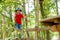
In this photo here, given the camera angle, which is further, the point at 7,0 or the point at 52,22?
the point at 7,0

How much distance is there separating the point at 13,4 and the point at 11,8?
59 centimetres

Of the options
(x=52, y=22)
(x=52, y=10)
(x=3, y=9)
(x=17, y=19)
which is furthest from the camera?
(x=52, y=10)

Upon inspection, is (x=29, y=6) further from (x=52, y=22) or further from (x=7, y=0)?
(x=52, y=22)

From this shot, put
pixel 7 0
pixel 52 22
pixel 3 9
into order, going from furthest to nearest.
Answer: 1. pixel 3 9
2. pixel 7 0
3. pixel 52 22

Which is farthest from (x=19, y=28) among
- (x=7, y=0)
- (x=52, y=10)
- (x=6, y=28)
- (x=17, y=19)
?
(x=52, y=10)

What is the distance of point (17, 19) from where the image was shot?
20.8 ft

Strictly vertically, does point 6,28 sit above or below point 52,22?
below

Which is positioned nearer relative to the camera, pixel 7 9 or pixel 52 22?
pixel 52 22

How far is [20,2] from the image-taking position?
9.52m

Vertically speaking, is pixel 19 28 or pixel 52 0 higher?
pixel 52 0

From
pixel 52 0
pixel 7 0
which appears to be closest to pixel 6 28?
pixel 7 0

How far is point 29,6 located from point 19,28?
4.12m

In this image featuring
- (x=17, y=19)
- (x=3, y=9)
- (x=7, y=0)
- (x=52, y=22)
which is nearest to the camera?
(x=52, y=22)

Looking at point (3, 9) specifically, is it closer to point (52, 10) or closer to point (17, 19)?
point (52, 10)
